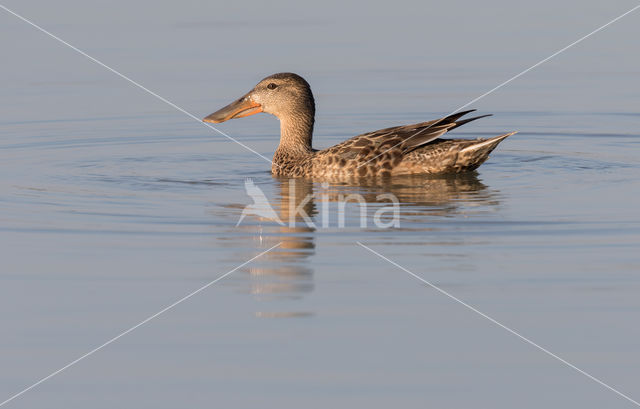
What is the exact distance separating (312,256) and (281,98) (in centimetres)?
482

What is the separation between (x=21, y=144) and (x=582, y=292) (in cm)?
804

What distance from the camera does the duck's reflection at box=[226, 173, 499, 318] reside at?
7.47 meters

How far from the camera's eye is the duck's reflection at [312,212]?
747 centimetres

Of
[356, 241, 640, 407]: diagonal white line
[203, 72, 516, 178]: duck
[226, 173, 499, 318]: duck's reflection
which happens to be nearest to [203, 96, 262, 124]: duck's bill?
[203, 72, 516, 178]: duck

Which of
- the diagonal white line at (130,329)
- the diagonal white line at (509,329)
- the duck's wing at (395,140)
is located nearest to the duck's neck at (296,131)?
the duck's wing at (395,140)

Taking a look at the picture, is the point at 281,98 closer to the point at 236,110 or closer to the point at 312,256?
the point at 236,110

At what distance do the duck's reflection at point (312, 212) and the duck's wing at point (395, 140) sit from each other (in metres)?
0.28

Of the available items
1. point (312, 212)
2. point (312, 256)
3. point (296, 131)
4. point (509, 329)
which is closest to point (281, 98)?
point (296, 131)

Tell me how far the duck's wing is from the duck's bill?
1506 millimetres

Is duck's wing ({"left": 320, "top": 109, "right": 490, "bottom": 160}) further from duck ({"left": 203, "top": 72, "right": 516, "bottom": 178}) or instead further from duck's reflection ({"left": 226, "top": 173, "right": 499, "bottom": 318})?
duck's reflection ({"left": 226, "top": 173, "right": 499, "bottom": 318})

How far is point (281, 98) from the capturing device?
1266cm

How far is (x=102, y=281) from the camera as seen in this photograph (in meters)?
7.54

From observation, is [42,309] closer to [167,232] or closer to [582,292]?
[167,232]

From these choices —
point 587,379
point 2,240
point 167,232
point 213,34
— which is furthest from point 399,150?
point 213,34
